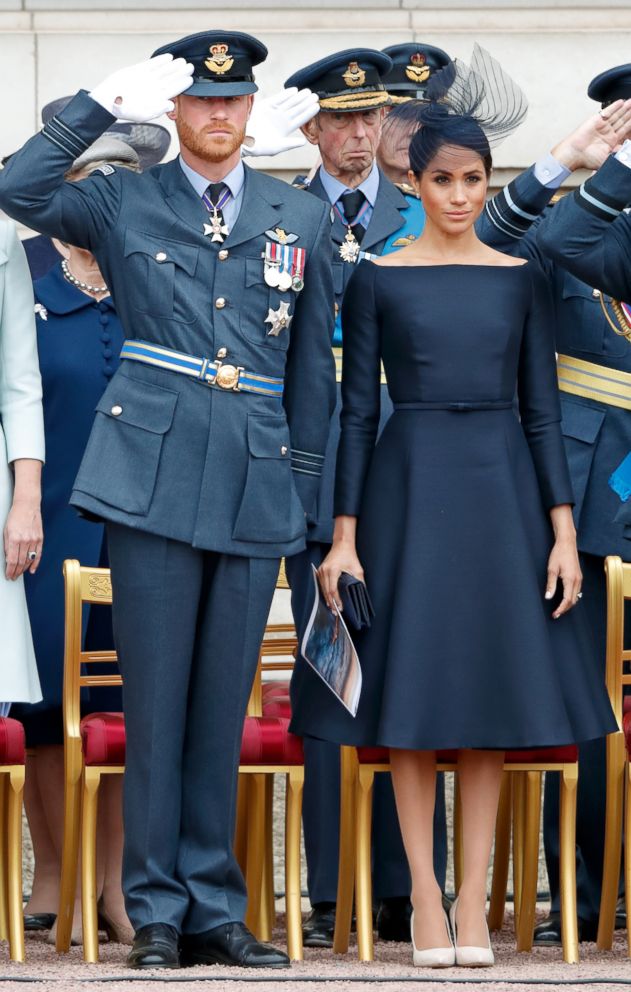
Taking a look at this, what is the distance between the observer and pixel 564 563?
501 cm

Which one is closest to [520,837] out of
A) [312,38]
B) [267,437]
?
[267,437]

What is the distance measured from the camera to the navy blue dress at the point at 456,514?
16.1 ft

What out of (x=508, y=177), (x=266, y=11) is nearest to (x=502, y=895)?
(x=508, y=177)

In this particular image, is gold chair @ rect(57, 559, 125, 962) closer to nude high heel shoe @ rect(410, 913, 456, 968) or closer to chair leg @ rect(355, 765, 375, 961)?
chair leg @ rect(355, 765, 375, 961)

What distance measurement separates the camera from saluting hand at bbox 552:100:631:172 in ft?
17.2

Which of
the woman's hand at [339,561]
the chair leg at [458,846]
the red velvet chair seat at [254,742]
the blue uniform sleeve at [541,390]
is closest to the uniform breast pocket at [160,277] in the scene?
the woman's hand at [339,561]

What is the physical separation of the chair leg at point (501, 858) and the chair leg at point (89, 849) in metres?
1.02

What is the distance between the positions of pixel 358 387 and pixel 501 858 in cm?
139

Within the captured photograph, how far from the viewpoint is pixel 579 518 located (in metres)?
5.59

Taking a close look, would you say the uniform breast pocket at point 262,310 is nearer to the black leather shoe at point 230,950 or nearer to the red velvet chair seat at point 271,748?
the red velvet chair seat at point 271,748

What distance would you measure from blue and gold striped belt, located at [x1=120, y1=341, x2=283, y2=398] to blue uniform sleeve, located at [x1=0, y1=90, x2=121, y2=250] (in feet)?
0.90

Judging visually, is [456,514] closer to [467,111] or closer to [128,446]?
[128,446]

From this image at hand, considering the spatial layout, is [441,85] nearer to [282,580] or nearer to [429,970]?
[282,580]

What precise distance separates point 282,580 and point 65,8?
95.8 inches
